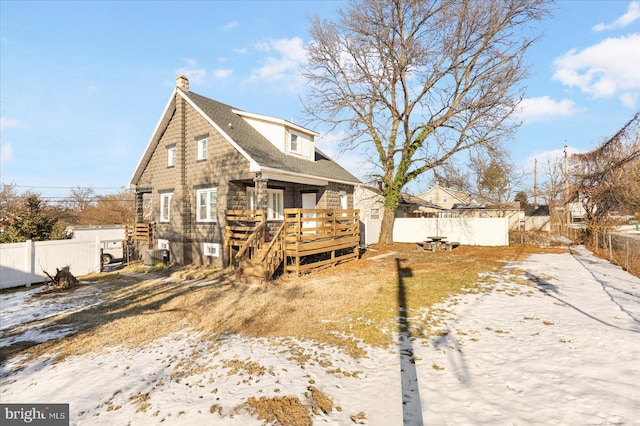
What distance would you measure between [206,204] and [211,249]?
7.01ft

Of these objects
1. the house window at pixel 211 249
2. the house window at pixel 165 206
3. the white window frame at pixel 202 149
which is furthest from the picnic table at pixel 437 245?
the house window at pixel 165 206

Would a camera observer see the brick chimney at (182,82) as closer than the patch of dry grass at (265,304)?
No

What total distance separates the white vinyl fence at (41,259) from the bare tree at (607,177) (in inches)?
984

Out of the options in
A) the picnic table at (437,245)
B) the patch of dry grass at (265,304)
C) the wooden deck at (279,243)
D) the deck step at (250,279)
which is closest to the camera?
the patch of dry grass at (265,304)

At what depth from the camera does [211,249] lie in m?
13.3

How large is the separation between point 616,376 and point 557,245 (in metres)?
18.1

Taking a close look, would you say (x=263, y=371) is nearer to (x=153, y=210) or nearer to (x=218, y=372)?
(x=218, y=372)

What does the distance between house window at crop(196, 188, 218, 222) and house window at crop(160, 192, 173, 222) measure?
2.26m

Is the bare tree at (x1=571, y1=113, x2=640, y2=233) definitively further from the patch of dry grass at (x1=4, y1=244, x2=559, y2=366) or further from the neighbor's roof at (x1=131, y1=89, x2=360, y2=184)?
the neighbor's roof at (x1=131, y1=89, x2=360, y2=184)

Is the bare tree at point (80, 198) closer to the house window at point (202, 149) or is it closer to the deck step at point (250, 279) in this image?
the house window at point (202, 149)

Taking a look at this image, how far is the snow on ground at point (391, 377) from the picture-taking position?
3.26 meters

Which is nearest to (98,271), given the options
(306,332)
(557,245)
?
(306,332)

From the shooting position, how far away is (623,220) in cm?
1681

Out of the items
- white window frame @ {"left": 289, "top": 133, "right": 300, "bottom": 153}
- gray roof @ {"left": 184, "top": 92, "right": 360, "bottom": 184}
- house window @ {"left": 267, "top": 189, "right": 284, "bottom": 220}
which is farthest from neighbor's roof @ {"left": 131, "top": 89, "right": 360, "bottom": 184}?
house window @ {"left": 267, "top": 189, "right": 284, "bottom": 220}
